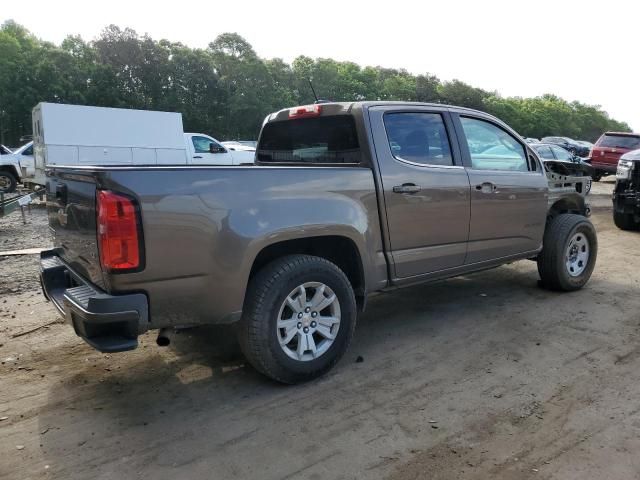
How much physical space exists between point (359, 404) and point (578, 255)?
12.4 ft

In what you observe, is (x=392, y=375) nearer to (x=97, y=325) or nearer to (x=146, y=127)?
(x=97, y=325)

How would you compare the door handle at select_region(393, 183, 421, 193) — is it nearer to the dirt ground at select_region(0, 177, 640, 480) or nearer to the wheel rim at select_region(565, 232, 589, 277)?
the dirt ground at select_region(0, 177, 640, 480)

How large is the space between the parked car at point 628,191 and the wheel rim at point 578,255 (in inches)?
166

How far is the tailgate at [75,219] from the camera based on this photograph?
9.87ft

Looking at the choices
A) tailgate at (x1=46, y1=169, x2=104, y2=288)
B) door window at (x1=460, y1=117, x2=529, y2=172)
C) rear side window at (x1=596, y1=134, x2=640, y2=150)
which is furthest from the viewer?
rear side window at (x1=596, y1=134, x2=640, y2=150)

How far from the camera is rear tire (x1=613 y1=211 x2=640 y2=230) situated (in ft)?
31.8

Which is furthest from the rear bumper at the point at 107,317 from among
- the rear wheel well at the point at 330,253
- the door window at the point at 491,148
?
the door window at the point at 491,148

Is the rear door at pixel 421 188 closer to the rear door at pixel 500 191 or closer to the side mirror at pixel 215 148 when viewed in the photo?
the rear door at pixel 500 191

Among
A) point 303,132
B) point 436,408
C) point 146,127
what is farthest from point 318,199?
point 146,127

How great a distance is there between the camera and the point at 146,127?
1545 cm

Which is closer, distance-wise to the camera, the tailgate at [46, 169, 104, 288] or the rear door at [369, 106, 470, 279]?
the tailgate at [46, 169, 104, 288]

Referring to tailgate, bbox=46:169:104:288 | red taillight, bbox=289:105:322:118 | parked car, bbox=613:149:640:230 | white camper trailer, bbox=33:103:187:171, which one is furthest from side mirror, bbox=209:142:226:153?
tailgate, bbox=46:169:104:288

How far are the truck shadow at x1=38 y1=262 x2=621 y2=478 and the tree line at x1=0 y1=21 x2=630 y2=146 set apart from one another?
29.9 m

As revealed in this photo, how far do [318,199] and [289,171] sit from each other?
0.29m
